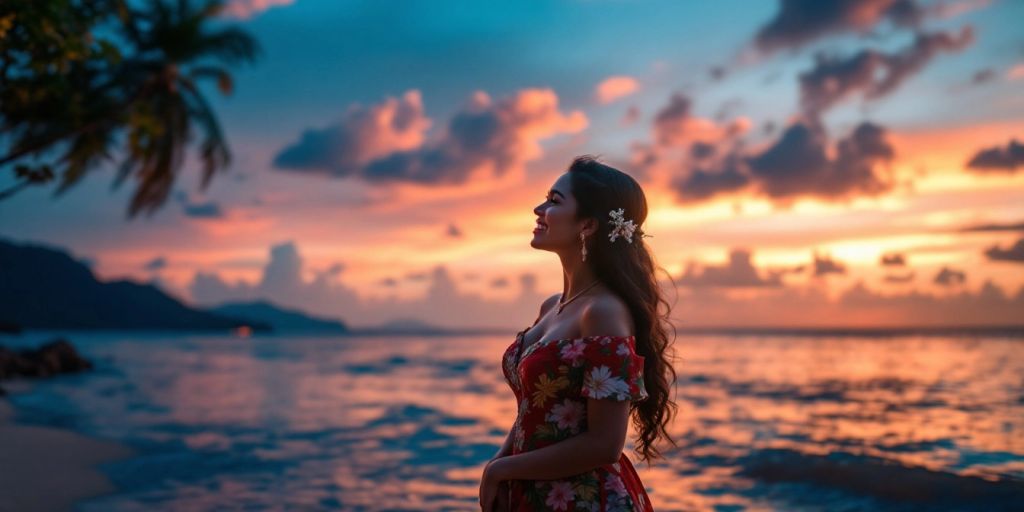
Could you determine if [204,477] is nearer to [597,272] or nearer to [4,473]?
[4,473]

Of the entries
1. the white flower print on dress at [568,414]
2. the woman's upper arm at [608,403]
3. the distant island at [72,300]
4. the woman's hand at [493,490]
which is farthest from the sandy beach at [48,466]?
the distant island at [72,300]

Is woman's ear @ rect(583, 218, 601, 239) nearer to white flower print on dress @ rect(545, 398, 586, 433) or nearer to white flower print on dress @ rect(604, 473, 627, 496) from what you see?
white flower print on dress @ rect(545, 398, 586, 433)

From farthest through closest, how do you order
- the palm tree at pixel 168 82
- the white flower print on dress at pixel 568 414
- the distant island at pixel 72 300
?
1. the distant island at pixel 72 300
2. the palm tree at pixel 168 82
3. the white flower print on dress at pixel 568 414

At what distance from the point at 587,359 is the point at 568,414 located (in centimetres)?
19

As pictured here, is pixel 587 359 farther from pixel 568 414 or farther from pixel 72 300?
pixel 72 300

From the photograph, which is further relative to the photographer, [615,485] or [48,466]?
[48,466]

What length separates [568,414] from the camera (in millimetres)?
2225

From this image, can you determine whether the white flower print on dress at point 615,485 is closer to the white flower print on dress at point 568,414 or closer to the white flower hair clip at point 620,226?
the white flower print on dress at point 568,414

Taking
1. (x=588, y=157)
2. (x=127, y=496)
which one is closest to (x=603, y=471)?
(x=588, y=157)

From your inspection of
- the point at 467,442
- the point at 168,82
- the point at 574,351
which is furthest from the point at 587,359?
the point at 168,82

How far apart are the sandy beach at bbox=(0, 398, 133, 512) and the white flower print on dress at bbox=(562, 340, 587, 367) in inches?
285

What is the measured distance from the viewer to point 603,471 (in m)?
2.29

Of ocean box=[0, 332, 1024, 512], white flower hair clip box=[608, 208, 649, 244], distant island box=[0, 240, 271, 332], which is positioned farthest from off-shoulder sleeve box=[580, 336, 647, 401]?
distant island box=[0, 240, 271, 332]

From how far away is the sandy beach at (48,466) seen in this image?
25.3 feet
